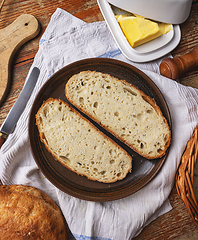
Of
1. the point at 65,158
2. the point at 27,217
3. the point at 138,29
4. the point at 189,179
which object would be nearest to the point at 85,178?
the point at 65,158

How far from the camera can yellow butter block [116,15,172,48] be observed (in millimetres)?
1881

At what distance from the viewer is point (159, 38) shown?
1993mm

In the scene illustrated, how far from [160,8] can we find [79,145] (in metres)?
1.46

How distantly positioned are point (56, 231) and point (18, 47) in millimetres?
1851

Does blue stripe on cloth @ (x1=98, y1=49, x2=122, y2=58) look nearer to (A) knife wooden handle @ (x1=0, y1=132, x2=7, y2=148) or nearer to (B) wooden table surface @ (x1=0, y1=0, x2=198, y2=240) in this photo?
(B) wooden table surface @ (x1=0, y1=0, x2=198, y2=240)

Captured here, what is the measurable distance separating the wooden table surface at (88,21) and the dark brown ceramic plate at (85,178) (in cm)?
40

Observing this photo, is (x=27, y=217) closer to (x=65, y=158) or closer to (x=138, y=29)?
(x=65, y=158)

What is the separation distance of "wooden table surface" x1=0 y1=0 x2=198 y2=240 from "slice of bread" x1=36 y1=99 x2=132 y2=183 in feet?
1.79

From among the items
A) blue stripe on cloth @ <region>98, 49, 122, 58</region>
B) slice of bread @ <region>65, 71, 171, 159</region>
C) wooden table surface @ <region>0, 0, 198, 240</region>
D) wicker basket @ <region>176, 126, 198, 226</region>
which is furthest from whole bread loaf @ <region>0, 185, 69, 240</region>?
blue stripe on cloth @ <region>98, 49, 122, 58</region>

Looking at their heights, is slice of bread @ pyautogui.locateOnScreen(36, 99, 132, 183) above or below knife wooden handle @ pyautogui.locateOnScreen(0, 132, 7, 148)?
below

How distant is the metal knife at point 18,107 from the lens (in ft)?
6.34

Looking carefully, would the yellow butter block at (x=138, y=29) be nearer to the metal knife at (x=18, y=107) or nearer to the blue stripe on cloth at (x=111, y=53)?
the blue stripe on cloth at (x=111, y=53)

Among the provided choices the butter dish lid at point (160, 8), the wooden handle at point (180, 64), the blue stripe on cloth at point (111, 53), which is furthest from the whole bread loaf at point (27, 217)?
the butter dish lid at point (160, 8)

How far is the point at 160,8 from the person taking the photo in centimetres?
181
